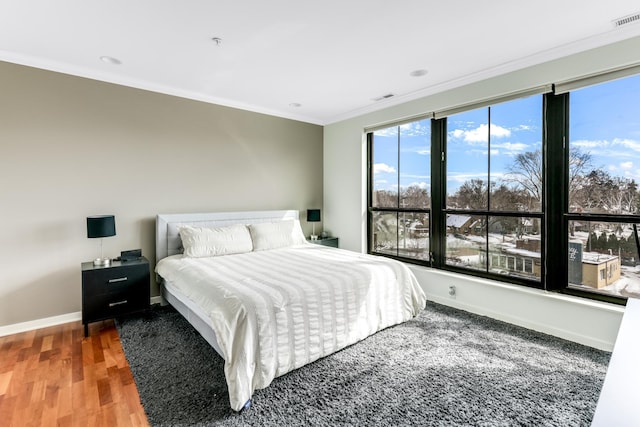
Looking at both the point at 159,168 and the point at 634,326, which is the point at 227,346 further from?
the point at 159,168

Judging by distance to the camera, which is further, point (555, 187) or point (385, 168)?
point (385, 168)

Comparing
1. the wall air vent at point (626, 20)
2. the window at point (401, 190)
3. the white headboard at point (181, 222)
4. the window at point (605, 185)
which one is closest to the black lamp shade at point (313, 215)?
the white headboard at point (181, 222)

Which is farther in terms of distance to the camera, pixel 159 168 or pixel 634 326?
pixel 159 168

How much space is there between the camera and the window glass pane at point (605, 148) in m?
2.54

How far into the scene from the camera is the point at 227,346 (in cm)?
194

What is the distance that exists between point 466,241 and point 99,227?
394 cm

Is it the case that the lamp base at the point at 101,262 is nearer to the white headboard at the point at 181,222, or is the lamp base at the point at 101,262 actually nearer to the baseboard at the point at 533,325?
the white headboard at the point at 181,222

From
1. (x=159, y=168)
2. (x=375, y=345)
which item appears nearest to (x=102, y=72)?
(x=159, y=168)

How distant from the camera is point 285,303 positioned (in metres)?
2.21

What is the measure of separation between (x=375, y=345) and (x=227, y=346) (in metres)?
1.33

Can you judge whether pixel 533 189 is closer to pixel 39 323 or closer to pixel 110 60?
pixel 110 60

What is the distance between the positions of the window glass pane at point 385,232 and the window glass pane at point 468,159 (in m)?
0.89

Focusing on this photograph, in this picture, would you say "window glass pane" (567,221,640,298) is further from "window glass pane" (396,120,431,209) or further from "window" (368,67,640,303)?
"window glass pane" (396,120,431,209)

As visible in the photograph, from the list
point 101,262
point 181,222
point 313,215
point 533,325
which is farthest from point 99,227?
point 533,325
